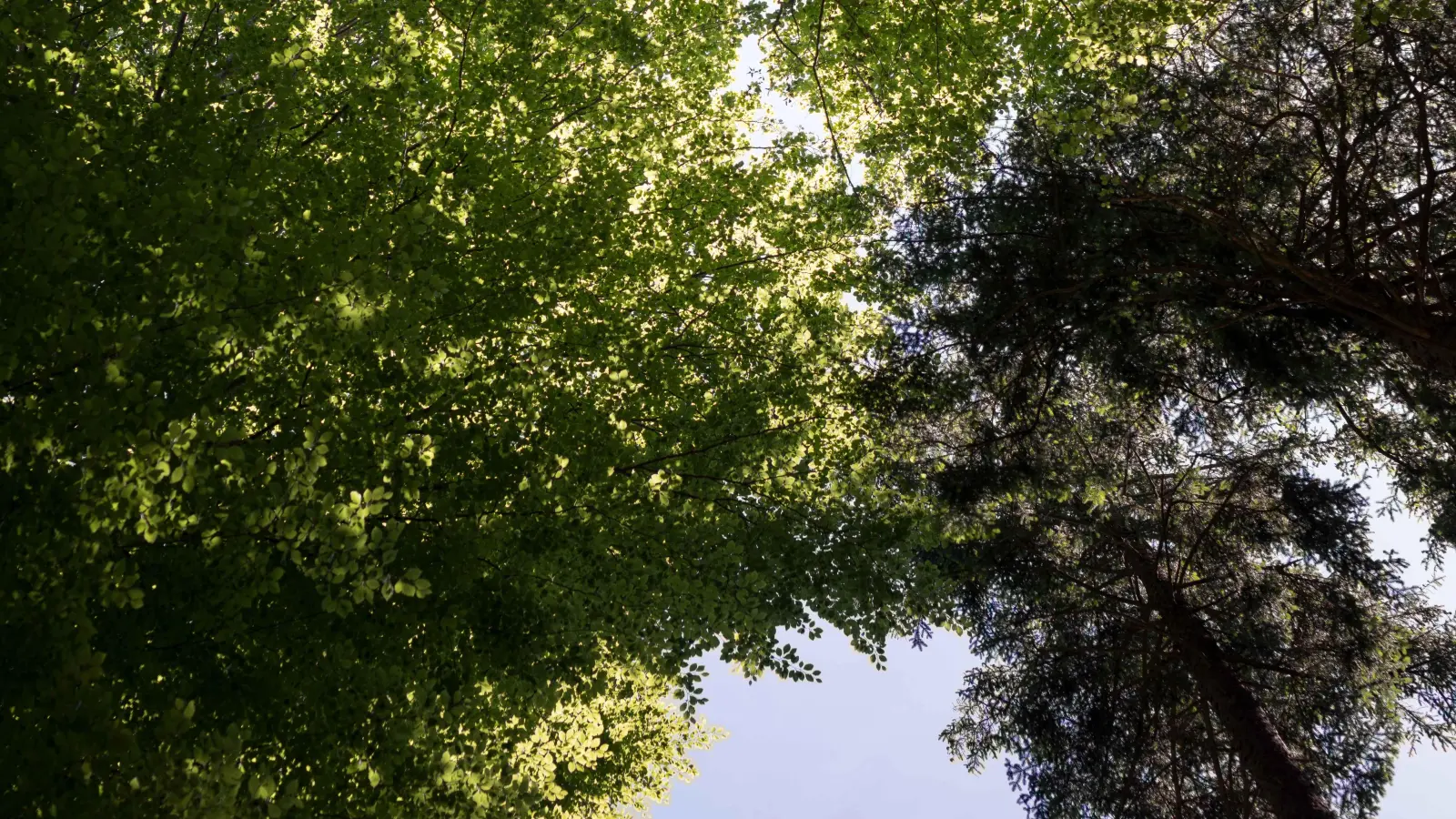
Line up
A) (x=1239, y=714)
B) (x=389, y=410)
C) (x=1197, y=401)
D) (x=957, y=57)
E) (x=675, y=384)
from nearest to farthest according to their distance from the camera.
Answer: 1. (x=389, y=410)
2. (x=675, y=384)
3. (x=1239, y=714)
4. (x=957, y=57)
5. (x=1197, y=401)

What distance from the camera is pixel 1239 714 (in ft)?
36.3

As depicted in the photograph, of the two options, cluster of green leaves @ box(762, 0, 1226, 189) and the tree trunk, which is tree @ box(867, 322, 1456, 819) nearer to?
the tree trunk

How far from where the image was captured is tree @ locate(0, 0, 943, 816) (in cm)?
430

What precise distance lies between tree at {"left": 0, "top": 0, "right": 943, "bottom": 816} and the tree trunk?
494 cm

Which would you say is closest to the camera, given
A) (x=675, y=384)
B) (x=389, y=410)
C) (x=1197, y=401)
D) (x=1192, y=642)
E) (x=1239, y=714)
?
(x=389, y=410)

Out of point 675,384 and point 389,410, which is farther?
point 675,384

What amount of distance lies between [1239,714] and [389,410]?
11260 mm

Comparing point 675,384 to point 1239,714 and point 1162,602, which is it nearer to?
point 1162,602

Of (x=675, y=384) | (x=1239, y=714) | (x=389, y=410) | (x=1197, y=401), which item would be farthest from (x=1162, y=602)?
(x=389, y=410)

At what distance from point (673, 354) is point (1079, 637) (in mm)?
9045

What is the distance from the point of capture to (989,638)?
15.0m

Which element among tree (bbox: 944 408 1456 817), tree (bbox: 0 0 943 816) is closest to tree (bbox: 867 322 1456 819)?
tree (bbox: 944 408 1456 817)

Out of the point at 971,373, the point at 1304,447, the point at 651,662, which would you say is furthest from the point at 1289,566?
the point at 651,662

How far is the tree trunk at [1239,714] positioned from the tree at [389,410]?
4939 millimetres
